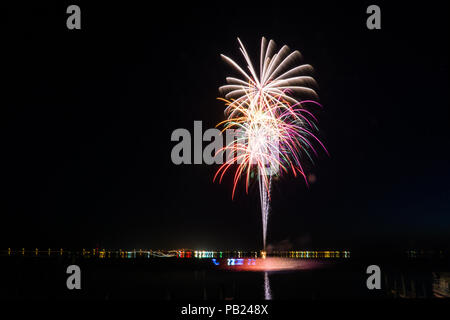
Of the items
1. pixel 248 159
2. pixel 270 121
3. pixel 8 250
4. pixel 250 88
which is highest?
pixel 250 88
